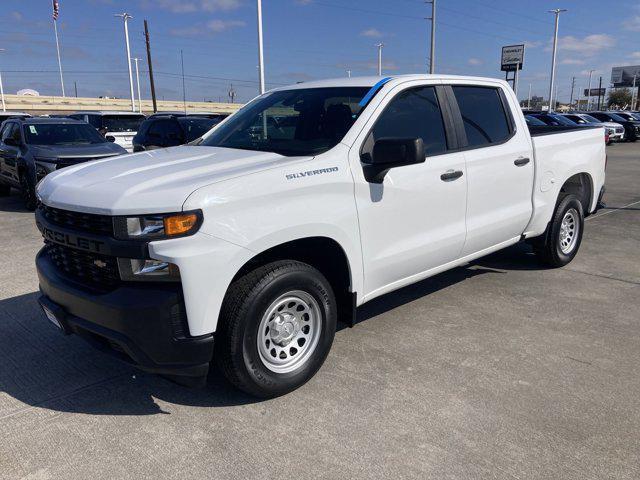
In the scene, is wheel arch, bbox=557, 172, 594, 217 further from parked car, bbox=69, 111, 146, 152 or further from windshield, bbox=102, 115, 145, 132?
windshield, bbox=102, 115, 145, 132

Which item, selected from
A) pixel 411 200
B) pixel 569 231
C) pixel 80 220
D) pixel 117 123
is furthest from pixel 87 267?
pixel 117 123

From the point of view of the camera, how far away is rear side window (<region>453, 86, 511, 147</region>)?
14.9ft

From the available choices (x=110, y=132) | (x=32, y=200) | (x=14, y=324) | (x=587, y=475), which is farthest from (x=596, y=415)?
(x=110, y=132)

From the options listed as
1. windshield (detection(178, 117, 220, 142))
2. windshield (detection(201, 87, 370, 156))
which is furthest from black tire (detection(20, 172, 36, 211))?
windshield (detection(201, 87, 370, 156))

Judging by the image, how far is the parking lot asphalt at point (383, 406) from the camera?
2791 millimetres

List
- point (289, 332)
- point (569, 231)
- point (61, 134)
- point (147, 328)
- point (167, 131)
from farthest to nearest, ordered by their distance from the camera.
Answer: point (167, 131) → point (61, 134) → point (569, 231) → point (289, 332) → point (147, 328)

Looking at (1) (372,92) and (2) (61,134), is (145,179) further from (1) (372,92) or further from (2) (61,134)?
(2) (61,134)

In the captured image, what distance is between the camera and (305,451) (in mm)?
2895

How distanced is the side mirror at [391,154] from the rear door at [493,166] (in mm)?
1072

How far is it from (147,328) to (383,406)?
4.75 ft

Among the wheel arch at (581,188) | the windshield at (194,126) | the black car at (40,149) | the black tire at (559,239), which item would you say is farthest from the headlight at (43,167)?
the wheel arch at (581,188)

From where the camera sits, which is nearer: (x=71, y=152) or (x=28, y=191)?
(x=71, y=152)

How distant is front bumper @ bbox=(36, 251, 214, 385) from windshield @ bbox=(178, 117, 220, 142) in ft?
29.0

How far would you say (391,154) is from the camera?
11.2 ft
